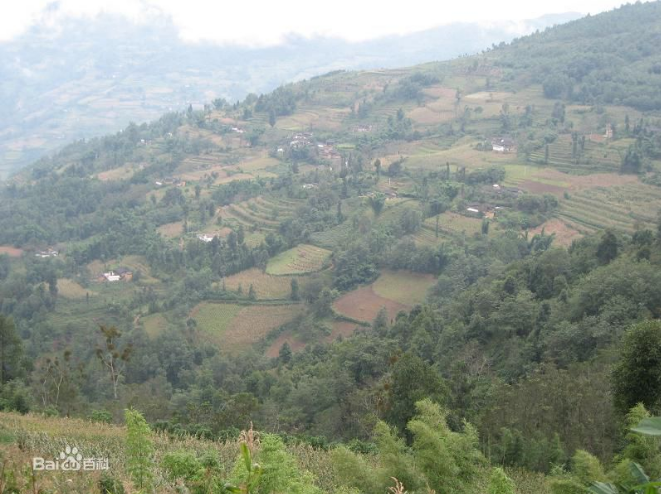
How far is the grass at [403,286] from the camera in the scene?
30.4 metres

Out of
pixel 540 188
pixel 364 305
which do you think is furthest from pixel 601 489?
pixel 540 188

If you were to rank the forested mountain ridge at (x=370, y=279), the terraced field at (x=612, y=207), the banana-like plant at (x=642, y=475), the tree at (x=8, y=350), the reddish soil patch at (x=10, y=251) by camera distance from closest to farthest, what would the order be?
the banana-like plant at (x=642, y=475) → the forested mountain ridge at (x=370, y=279) → the tree at (x=8, y=350) → the terraced field at (x=612, y=207) → the reddish soil patch at (x=10, y=251)

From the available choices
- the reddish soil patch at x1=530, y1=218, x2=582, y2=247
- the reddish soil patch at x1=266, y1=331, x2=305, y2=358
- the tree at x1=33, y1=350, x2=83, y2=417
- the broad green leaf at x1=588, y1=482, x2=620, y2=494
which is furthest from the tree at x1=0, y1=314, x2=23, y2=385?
the reddish soil patch at x1=530, y1=218, x2=582, y2=247

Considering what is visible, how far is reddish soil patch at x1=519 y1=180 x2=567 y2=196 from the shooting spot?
35594 mm

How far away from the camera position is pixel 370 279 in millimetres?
32406

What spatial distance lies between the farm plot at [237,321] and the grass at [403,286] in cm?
446

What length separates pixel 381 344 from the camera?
20.0 metres

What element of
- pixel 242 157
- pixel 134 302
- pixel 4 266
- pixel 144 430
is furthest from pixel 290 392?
pixel 242 157

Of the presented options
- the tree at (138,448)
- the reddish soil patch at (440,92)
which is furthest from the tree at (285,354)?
the reddish soil patch at (440,92)

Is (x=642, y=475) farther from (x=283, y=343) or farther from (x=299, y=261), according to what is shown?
(x=299, y=261)

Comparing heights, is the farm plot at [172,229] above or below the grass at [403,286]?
above

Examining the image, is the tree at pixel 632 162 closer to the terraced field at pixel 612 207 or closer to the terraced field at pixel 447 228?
the terraced field at pixel 612 207

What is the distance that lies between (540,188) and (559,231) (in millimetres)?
5420

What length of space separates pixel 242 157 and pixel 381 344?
1480 inches
